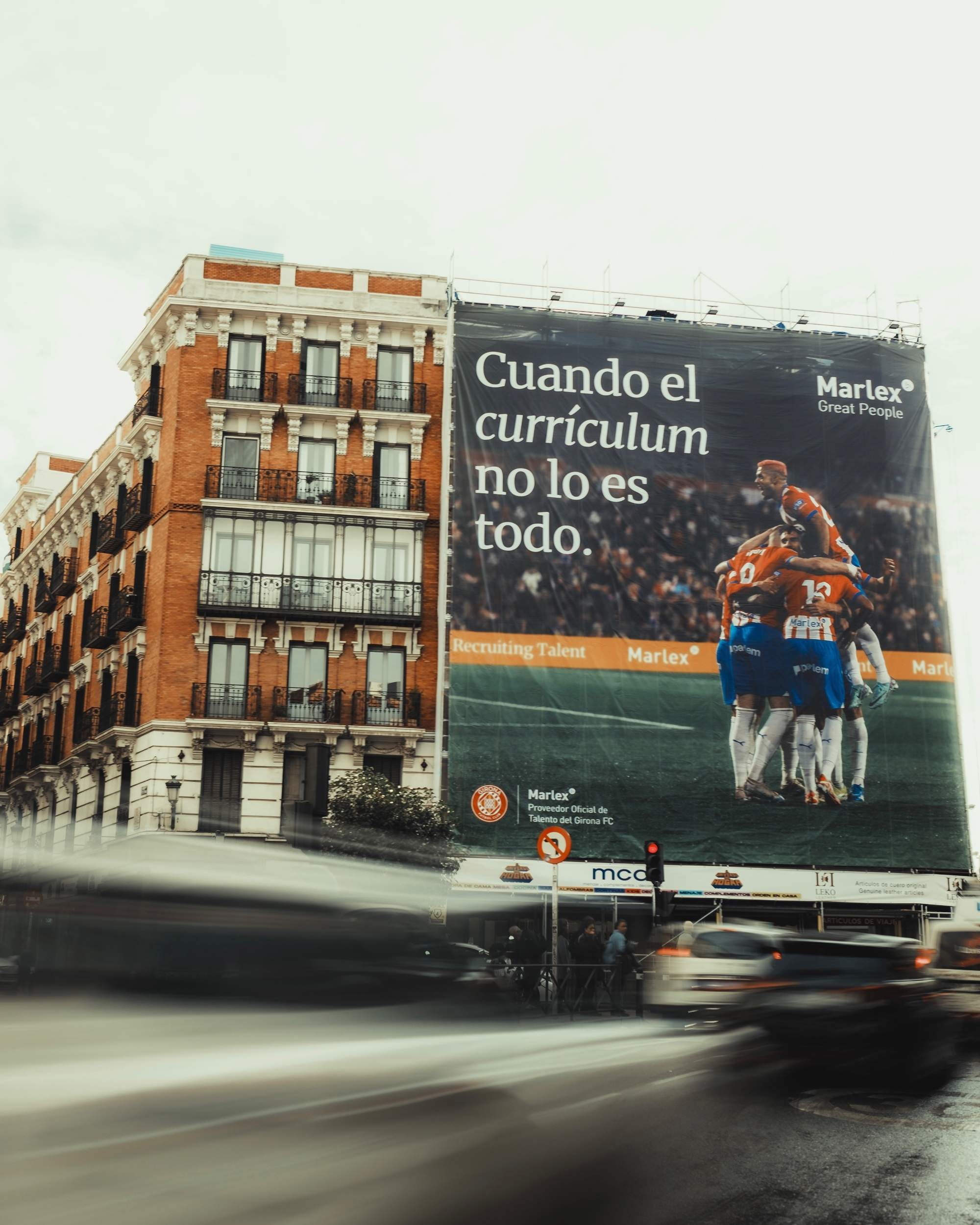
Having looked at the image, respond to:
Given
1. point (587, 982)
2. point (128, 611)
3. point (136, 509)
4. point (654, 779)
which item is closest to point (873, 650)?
point (654, 779)

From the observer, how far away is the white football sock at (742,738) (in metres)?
33.8

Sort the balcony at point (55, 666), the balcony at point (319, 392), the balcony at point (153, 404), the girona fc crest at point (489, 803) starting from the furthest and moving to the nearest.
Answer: the balcony at point (55, 666), the balcony at point (153, 404), the balcony at point (319, 392), the girona fc crest at point (489, 803)

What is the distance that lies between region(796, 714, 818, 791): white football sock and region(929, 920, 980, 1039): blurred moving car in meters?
20.0

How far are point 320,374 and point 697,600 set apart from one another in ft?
39.0

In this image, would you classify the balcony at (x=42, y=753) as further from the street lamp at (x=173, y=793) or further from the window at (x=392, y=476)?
the window at (x=392, y=476)

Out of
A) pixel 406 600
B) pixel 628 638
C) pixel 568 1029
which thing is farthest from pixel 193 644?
pixel 568 1029

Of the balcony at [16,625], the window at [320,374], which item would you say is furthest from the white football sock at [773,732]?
the balcony at [16,625]

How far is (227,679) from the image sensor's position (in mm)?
33000

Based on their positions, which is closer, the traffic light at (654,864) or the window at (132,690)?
the traffic light at (654,864)

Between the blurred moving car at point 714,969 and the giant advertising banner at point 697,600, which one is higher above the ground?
the giant advertising banner at point 697,600

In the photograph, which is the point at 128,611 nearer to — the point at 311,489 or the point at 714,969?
the point at 311,489

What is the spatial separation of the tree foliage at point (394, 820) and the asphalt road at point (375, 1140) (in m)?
19.1

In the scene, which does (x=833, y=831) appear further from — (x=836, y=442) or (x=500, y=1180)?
(x=500, y=1180)

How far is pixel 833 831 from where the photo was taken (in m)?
33.5
